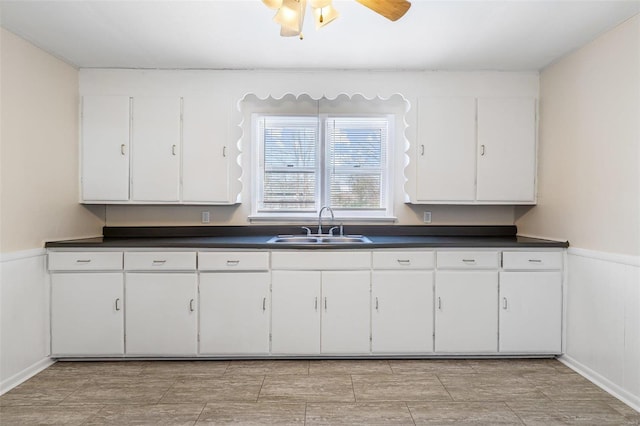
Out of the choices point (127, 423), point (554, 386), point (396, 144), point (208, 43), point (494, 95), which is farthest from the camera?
point (396, 144)

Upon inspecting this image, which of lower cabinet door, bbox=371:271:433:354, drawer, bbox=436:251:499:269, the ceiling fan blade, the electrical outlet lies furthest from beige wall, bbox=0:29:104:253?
drawer, bbox=436:251:499:269

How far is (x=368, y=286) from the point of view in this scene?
9.82 ft

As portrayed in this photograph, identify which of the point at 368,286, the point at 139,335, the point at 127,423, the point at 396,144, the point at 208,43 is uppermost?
the point at 208,43

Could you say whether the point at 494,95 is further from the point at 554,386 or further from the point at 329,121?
the point at 554,386

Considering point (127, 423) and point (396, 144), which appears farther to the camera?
point (396, 144)

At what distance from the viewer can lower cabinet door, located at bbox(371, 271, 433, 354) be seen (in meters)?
2.99

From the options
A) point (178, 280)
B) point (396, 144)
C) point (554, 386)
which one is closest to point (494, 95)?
point (396, 144)

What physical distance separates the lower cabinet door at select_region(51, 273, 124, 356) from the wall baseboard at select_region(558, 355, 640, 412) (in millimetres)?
3379

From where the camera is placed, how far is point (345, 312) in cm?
299

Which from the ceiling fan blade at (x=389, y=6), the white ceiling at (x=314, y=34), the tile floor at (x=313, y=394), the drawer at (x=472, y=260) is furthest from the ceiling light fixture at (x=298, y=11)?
the tile floor at (x=313, y=394)

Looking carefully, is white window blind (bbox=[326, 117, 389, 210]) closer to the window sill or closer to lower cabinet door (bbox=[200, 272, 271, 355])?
the window sill

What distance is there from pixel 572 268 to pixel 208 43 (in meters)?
3.19

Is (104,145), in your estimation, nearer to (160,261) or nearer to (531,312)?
(160,261)

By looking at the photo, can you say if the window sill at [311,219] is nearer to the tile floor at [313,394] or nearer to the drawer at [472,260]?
the drawer at [472,260]
